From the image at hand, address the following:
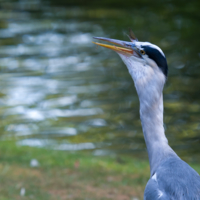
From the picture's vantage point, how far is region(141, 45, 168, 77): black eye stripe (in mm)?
3823

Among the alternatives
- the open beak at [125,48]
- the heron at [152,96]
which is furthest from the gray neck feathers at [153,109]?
the open beak at [125,48]

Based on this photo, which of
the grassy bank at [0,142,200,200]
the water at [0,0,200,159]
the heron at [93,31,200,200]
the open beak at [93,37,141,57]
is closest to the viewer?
the heron at [93,31,200,200]

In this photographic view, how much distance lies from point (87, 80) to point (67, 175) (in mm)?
5434

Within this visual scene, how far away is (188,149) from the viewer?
25.8 ft

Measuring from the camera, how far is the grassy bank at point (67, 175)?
18.6 feet

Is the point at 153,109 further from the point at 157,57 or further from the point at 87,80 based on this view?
the point at 87,80

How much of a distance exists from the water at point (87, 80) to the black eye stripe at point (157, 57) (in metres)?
2.17

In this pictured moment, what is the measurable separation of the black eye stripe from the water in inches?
85.5

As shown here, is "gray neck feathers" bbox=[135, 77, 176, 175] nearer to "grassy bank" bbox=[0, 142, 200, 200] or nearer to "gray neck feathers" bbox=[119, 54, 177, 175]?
"gray neck feathers" bbox=[119, 54, 177, 175]

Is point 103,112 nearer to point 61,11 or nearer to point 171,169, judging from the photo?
point 171,169

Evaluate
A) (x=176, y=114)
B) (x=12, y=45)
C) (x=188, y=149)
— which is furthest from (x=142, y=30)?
(x=188, y=149)

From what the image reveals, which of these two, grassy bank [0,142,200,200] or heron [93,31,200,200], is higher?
heron [93,31,200,200]

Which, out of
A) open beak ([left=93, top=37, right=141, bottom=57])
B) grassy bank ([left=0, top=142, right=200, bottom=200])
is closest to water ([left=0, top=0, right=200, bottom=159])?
grassy bank ([left=0, top=142, right=200, bottom=200])

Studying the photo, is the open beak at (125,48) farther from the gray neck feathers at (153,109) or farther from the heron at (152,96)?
the gray neck feathers at (153,109)
